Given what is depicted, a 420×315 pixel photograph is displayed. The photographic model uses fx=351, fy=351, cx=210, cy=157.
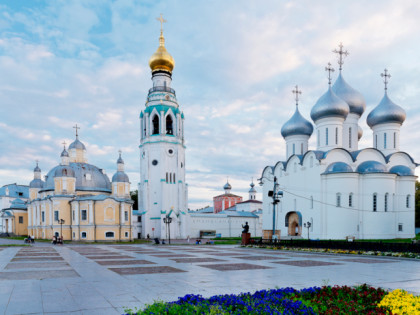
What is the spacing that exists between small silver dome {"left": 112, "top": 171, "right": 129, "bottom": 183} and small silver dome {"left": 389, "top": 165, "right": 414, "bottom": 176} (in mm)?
33305

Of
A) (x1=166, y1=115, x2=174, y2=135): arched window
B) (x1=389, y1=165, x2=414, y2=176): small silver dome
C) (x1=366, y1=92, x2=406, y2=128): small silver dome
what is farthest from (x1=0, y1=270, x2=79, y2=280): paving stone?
(x1=166, y1=115, x2=174, y2=135): arched window

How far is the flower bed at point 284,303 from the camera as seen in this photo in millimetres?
5121

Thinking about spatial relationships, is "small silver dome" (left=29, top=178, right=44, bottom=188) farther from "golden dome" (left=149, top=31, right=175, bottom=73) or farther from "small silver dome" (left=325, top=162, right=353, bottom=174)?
"small silver dome" (left=325, top=162, right=353, bottom=174)

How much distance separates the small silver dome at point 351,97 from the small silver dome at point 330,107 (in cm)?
287

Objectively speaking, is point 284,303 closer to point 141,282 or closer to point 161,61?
point 141,282

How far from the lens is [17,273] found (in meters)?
11.7

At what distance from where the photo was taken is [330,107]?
37.5 metres

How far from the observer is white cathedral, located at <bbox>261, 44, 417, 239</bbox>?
33938mm

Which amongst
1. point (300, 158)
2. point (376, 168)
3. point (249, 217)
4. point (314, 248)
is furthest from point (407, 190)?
point (249, 217)

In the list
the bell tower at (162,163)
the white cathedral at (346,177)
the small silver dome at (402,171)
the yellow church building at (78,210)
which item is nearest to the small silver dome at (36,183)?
the yellow church building at (78,210)

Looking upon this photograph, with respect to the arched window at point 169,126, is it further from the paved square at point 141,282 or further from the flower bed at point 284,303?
the flower bed at point 284,303

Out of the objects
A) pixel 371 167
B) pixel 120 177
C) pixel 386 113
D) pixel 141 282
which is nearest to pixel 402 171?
pixel 371 167

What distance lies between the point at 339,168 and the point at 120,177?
96.3 ft

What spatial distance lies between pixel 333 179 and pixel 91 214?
1104 inches
